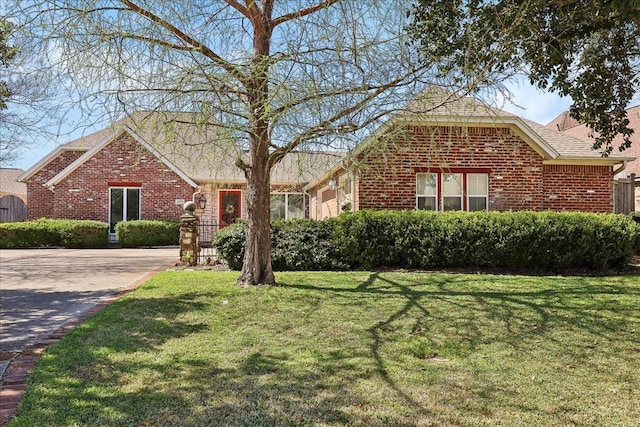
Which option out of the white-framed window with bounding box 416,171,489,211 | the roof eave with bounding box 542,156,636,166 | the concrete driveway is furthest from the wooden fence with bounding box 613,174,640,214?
the concrete driveway

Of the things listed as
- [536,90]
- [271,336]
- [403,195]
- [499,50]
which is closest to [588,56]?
[536,90]

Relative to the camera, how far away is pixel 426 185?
41.5 ft

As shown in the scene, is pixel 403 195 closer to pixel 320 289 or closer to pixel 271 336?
pixel 320 289

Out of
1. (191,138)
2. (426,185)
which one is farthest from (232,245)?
(426,185)

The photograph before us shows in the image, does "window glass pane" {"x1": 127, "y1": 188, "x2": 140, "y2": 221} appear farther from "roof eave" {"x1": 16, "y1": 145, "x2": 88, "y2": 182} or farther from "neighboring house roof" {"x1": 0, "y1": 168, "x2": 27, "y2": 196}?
"neighboring house roof" {"x1": 0, "y1": 168, "x2": 27, "y2": 196}

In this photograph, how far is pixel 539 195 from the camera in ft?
42.5

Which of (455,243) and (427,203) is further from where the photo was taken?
(427,203)

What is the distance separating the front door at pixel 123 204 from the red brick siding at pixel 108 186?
208mm

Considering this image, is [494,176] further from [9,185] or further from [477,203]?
[9,185]

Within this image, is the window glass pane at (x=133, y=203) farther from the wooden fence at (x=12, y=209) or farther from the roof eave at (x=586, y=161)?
the roof eave at (x=586, y=161)

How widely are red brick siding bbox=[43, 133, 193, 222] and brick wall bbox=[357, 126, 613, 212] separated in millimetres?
11236

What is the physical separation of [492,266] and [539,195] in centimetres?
389

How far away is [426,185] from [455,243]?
9.40ft

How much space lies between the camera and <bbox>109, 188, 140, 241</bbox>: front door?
20.7 m
